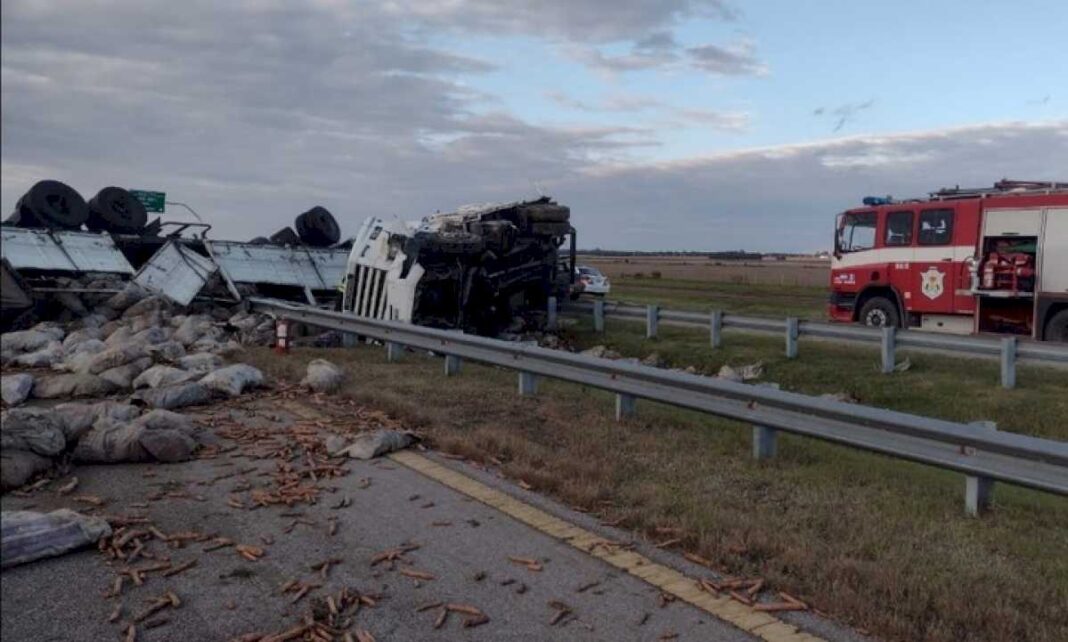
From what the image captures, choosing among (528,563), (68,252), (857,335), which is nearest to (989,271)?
(857,335)

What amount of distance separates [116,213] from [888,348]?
14.5 m

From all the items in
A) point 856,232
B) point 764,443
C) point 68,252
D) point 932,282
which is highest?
point 856,232

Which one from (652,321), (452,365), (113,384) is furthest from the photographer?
(652,321)

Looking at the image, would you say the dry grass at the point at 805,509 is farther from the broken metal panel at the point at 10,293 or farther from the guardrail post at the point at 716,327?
the guardrail post at the point at 716,327

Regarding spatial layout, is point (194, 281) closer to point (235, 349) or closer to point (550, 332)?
point (235, 349)

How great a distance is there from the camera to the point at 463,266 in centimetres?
1655

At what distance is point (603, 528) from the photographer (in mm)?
5324

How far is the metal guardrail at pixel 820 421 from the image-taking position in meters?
5.54

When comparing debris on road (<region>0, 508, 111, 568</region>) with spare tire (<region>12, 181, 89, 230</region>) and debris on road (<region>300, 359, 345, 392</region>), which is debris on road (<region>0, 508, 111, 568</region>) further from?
spare tire (<region>12, 181, 89, 230</region>)

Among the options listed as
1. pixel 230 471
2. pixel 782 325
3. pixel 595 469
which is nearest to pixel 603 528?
pixel 595 469

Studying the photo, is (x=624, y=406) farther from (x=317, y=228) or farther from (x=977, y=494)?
(x=317, y=228)

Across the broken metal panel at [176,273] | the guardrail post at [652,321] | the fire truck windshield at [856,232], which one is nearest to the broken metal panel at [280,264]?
the broken metal panel at [176,273]

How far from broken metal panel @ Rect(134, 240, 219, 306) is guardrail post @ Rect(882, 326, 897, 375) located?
11.4m

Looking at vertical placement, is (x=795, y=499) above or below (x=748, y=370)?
above
